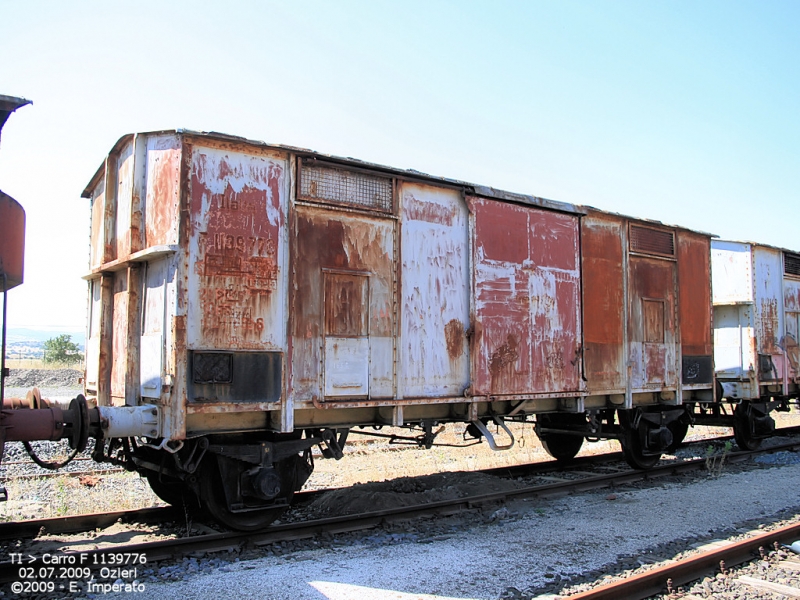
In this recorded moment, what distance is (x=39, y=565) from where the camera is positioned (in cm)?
501

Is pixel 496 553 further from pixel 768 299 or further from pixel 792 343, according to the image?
pixel 792 343

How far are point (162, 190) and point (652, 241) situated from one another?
769cm

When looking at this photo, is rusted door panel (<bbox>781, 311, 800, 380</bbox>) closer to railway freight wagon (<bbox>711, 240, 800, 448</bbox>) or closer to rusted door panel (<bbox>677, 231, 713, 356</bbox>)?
railway freight wagon (<bbox>711, 240, 800, 448</bbox>)

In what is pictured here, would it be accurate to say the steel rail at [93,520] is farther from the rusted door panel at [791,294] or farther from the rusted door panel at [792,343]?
the rusted door panel at [791,294]

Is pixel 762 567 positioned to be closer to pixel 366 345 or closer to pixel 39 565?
pixel 366 345

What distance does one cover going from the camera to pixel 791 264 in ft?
46.2

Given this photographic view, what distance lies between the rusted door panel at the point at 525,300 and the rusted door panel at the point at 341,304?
137 centimetres

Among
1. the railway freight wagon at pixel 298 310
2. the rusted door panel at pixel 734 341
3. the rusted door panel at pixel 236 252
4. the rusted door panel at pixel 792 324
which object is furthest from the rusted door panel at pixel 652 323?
the rusted door panel at pixel 236 252

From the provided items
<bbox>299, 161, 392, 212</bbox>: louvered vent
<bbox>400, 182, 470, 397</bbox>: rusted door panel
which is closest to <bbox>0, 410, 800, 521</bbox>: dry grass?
<bbox>400, 182, 470, 397</bbox>: rusted door panel

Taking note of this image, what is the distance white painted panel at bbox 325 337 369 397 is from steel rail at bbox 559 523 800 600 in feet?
9.43

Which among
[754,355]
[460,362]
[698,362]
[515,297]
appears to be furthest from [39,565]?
[754,355]

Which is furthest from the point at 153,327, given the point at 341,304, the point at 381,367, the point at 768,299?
the point at 768,299

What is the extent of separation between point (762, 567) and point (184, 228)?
19.7 ft

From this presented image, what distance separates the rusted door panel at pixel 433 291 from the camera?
280 inches
